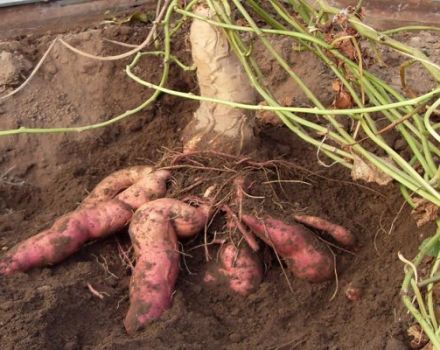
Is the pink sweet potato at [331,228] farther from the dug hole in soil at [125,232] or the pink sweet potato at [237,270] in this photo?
the pink sweet potato at [237,270]

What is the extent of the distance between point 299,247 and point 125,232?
463 millimetres

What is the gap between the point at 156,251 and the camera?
5.76ft

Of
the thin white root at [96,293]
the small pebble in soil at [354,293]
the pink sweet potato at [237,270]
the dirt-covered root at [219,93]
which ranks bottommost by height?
the small pebble in soil at [354,293]

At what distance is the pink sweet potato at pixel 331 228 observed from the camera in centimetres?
181

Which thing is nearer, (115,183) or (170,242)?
(170,242)

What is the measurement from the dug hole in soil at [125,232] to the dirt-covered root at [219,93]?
0.32 ft

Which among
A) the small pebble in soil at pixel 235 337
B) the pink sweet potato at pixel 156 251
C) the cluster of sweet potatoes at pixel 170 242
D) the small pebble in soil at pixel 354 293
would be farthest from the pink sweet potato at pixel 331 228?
the small pebble in soil at pixel 235 337

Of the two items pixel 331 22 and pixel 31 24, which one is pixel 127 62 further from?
pixel 331 22

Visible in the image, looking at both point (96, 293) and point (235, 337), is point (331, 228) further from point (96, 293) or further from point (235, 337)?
point (96, 293)

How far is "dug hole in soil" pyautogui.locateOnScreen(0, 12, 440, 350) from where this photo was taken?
1.60 metres

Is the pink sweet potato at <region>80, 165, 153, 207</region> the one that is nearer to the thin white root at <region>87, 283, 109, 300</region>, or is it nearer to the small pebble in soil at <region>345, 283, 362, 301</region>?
the thin white root at <region>87, 283, 109, 300</region>

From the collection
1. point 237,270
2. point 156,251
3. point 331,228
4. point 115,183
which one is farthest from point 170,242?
point 331,228

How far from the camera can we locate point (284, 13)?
1.84 meters

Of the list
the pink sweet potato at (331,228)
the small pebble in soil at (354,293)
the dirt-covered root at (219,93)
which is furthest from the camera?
the dirt-covered root at (219,93)
